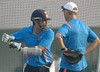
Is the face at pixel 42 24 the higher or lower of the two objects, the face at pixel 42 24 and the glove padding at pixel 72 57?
the higher

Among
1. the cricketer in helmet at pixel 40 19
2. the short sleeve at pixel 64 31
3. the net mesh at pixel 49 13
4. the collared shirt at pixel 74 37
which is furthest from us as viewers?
the net mesh at pixel 49 13

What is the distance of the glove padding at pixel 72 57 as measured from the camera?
500 centimetres

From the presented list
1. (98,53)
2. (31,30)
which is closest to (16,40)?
(31,30)

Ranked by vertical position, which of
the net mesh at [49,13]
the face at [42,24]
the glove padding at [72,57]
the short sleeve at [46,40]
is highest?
the face at [42,24]

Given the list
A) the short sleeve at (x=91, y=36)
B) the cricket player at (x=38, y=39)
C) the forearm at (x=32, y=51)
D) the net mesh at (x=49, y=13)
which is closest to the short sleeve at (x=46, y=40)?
the cricket player at (x=38, y=39)

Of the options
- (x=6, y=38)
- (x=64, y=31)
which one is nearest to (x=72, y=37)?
(x=64, y=31)

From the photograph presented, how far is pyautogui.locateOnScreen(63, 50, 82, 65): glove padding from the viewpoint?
16.4ft

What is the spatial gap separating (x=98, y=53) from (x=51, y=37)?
3.04m

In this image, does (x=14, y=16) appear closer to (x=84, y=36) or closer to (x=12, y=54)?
(x=12, y=54)

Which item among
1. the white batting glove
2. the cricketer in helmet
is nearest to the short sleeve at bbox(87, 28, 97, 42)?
the cricketer in helmet

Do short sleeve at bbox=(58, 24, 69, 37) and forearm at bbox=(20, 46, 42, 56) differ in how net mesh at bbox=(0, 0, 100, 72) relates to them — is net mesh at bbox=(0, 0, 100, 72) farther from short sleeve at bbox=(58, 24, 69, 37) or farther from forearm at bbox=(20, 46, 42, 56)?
short sleeve at bbox=(58, 24, 69, 37)

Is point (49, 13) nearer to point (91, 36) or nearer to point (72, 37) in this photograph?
point (91, 36)

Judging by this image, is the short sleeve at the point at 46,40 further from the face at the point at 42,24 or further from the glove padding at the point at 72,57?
the glove padding at the point at 72,57

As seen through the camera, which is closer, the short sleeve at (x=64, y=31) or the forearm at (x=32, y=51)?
the short sleeve at (x=64, y=31)
